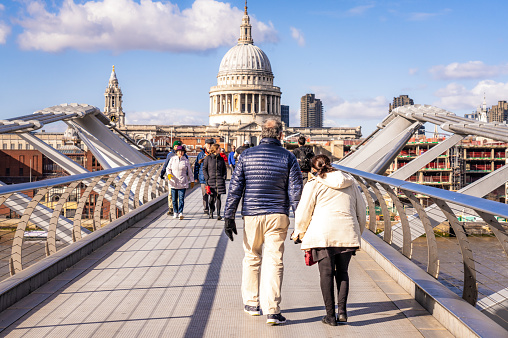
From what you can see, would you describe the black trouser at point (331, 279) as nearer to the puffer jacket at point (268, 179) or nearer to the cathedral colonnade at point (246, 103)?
the puffer jacket at point (268, 179)

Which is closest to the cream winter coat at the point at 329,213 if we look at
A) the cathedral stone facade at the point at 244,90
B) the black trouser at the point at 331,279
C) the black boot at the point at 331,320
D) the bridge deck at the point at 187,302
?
the black trouser at the point at 331,279

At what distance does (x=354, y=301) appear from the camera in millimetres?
5879

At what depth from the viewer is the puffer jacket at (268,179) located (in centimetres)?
→ 553

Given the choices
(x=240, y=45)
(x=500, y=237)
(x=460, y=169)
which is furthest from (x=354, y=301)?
(x=240, y=45)

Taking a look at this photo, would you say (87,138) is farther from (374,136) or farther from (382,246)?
(382,246)

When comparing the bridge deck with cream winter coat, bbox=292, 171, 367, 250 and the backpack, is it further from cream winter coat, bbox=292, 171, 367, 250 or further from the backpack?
the backpack

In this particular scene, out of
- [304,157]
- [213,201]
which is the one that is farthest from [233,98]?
[304,157]

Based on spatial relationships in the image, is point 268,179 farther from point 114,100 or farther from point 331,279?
point 114,100

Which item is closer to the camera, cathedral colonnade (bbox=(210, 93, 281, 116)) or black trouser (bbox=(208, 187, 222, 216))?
black trouser (bbox=(208, 187, 222, 216))

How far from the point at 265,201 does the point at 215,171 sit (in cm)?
633

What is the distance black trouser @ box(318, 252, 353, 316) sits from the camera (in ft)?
16.9

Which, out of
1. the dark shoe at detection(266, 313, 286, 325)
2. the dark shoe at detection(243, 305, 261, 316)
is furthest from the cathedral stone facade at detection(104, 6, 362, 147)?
the dark shoe at detection(266, 313, 286, 325)

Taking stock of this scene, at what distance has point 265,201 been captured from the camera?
5520 mm

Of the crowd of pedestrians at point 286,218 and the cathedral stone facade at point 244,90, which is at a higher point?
the cathedral stone facade at point 244,90
